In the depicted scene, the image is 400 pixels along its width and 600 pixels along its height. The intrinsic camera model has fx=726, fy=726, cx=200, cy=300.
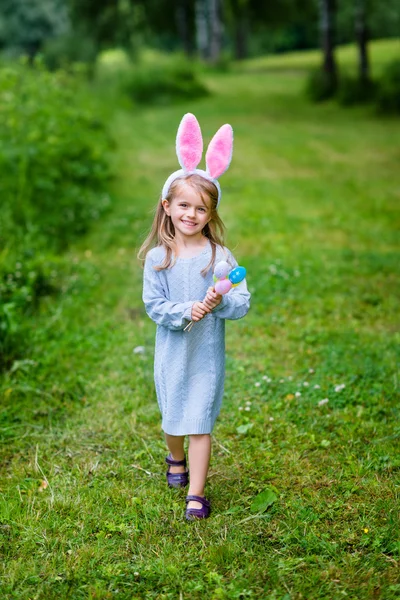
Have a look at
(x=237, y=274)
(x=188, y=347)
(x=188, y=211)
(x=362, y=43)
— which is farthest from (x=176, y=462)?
(x=362, y=43)

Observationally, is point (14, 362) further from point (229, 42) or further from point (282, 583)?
point (229, 42)

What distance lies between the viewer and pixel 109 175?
1048 cm

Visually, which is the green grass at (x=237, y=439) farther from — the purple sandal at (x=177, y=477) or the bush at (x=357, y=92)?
the bush at (x=357, y=92)

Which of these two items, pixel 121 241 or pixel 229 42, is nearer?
pixel 121 241

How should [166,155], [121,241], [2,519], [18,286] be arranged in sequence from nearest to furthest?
[2,519]
[18,286]
[121,241]
[166,155]

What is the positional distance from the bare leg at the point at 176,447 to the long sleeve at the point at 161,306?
0.58 meters

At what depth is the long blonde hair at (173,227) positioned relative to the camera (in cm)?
313

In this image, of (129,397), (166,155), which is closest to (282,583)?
(129,397)

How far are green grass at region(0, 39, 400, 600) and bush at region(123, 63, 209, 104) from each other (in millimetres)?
14680

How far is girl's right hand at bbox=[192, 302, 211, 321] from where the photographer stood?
9.80 ft

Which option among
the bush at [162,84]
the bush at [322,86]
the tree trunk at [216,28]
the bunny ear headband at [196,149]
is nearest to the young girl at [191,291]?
the bunny ear headband at [196,149]

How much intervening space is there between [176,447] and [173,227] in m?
1.03

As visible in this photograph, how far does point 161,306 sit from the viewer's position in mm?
3119

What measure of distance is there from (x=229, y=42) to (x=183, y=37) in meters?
29.3
